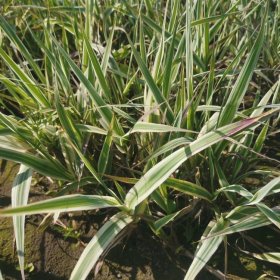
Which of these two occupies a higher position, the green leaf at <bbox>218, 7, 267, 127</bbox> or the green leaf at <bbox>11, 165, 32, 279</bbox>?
the green leaf at <bbox>218, 7, 267, 127</bbox>

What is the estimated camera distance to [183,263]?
1124 millimetres

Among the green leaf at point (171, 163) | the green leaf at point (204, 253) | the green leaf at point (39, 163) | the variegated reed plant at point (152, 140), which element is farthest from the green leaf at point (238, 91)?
the green leaf at point (39, 163)

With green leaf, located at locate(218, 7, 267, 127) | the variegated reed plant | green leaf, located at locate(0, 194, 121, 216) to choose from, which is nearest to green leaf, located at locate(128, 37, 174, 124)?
the variegated reed plant

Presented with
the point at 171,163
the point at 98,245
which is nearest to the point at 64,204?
the point at 98,245

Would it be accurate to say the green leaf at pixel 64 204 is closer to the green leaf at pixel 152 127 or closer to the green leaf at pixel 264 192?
the green leaf at pixel 152 127

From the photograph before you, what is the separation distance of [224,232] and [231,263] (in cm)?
23

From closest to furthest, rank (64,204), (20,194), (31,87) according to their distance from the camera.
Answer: (64,204), (20,194), (31,87)

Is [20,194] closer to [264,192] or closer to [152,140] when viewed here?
[152,140]

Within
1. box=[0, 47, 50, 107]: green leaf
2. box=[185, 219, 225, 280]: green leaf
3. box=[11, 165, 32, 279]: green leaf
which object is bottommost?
box=[185, 219, 225, 280]: green leaf

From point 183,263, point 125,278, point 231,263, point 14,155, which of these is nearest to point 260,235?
point 231,263

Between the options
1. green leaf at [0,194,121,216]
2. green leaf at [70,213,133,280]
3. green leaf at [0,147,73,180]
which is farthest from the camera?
green leaf at [0,147,73,180]

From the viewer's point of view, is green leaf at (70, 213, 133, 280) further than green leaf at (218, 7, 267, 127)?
No

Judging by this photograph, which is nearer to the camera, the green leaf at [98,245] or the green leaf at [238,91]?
the green leaf at [98,245]

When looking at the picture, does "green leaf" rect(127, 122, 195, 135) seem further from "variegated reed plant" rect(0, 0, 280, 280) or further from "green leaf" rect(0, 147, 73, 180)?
"green leaf" rect(0, 147, 73, 180)
